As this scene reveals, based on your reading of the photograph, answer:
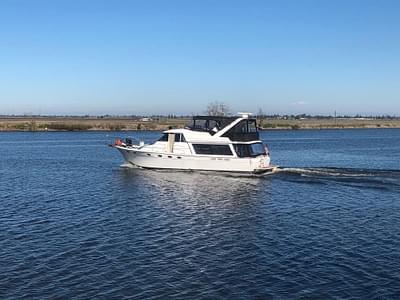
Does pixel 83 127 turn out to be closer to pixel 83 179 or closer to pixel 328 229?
pixel 83 179

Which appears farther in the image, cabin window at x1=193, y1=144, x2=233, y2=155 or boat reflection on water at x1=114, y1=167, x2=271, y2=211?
cabin window at x1=193, y1=144, x2=233, y2=155

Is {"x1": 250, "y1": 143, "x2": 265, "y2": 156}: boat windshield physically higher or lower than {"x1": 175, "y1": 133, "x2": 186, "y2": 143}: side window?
lower

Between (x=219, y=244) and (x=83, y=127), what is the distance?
145773 millimetres

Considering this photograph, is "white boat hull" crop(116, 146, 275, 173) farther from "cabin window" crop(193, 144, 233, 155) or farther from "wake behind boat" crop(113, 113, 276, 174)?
"cabin window" crop(193, 144, 233, 155)

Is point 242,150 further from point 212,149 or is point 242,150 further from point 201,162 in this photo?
point 201,162

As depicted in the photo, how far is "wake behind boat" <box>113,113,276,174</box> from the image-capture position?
48625mm

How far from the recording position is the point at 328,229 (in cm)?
2558

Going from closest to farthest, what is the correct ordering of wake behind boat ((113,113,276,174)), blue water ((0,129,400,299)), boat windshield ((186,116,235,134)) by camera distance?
blue water ((0,129,400,299))
wake behind boat ((113,113,276,174))
boat windshield ((186,116,235,134))

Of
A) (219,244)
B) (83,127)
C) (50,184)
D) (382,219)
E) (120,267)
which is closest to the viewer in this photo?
(120,267)

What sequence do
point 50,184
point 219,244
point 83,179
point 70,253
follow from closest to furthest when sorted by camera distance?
point 70,253
point 219,244
point 50,184
point 83,179

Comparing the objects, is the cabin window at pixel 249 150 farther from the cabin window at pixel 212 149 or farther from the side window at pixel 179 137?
the side window at pixel 179 137

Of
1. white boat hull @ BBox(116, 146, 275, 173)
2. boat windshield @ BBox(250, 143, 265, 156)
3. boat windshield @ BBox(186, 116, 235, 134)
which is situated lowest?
white boat hull @ BBox(116, 146, 275, 173)

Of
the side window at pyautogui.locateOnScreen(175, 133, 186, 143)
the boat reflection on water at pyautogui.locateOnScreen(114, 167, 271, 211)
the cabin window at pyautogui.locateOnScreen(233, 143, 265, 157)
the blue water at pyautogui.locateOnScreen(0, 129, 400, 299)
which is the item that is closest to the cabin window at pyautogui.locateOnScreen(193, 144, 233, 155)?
the cabin window at pyautogui.locateOnScreen(233, 143, 265, 157)

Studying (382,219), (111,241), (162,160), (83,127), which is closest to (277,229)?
(382,219)
